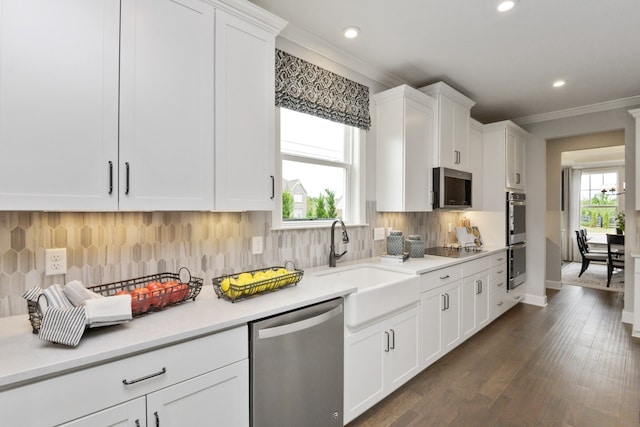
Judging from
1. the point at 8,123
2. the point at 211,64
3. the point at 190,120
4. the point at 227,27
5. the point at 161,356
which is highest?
the point at 227,27

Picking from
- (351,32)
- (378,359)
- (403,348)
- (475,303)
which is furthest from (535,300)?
(351,32)

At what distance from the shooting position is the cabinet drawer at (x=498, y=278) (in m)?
3.72

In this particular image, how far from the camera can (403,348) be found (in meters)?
2.35

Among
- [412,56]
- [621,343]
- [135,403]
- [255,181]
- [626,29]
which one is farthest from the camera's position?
[621,343]

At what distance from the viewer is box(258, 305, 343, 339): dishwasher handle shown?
1484 mm

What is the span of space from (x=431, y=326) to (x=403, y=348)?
0.44m

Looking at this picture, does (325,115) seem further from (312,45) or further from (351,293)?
(351,293)

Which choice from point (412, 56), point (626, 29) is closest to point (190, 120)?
point (412, 56)

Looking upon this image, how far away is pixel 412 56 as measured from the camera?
2.87 metres

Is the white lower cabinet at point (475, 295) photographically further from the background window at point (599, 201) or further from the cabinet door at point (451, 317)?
the background window at point (599, 201)

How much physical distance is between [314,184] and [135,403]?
1931mm

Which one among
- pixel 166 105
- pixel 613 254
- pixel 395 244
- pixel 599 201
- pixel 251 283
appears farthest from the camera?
pixel 599 201

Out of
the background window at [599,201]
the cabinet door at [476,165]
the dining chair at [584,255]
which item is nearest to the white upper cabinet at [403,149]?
the cabinet door at [476,165]

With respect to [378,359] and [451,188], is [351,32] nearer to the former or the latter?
[451,188]
